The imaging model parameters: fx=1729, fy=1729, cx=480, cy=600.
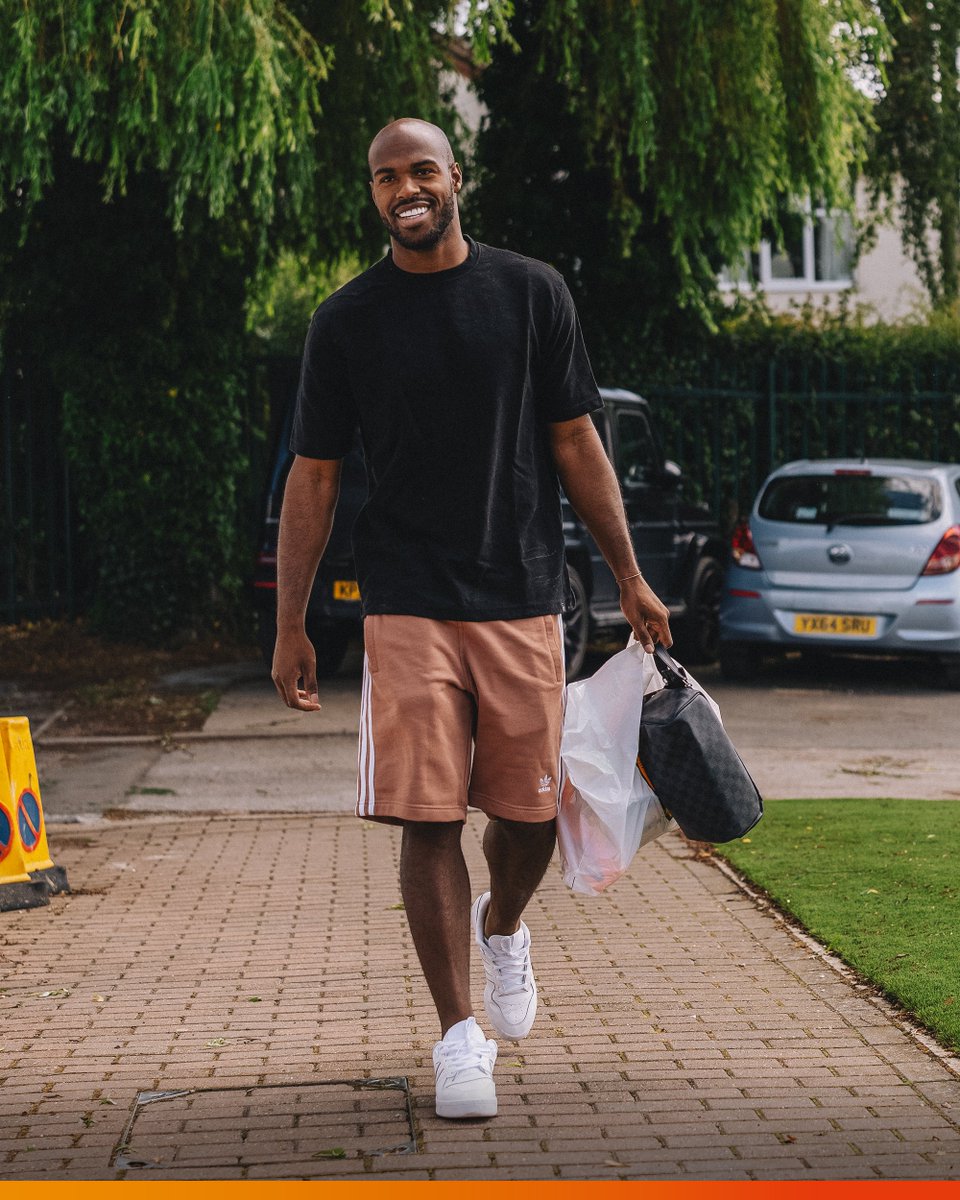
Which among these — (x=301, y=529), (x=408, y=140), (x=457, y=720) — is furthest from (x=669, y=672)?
(x=408, y=140)

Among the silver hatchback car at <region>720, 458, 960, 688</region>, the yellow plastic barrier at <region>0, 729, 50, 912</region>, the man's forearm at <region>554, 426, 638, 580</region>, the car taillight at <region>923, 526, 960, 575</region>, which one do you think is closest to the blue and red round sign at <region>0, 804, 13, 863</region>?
the yellow plastic barrier at <region>0, 729, 50, 912</region>

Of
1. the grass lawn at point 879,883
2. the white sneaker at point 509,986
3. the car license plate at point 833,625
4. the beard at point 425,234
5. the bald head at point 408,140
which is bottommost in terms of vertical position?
the grass lawn at point 879,883

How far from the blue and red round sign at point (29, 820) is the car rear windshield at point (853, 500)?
7.19 m

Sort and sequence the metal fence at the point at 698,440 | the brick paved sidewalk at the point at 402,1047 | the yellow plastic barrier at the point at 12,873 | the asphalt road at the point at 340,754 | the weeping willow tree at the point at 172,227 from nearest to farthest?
the brick paved sidewalk at the point at 402,1047 < the yellow plastic barrier at the point at 12,873 < the asphalt road at the point at 340,754 < the weeping willow tree at the point at 172,227 < the metal fence at the point at 698,440

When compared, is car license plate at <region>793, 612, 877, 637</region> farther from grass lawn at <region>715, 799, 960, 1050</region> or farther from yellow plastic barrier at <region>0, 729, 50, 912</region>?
yellow plastic barrier at <region>0, 729, 50, 912</region>

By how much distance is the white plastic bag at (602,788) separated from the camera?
3971 mm

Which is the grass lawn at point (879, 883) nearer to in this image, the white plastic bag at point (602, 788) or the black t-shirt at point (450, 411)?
the white plastic bag at point (602, 788)

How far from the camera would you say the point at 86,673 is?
42.3 ft

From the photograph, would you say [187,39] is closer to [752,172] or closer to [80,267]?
[80,267]

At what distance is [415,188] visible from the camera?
3.82 m

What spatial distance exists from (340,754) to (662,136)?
20.1 ft

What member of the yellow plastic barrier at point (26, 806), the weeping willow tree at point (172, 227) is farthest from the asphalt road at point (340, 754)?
the weeping willow tree at point (172, 227)

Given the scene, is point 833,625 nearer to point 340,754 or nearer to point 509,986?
point 340,754

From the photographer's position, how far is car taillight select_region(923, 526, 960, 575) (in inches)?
458
